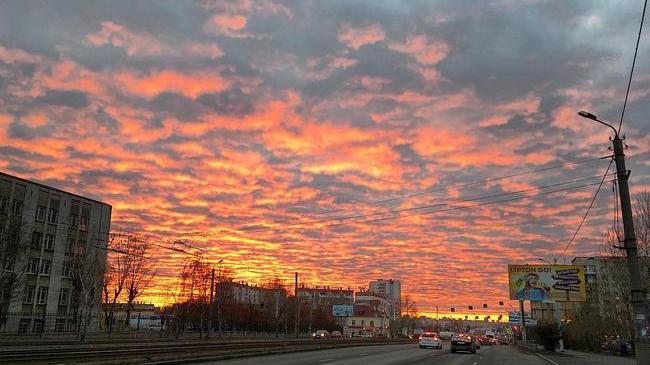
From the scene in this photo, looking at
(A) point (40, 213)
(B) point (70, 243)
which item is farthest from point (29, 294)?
(A) point (40, 213)

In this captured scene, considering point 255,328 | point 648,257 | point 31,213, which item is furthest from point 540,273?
point 255,328

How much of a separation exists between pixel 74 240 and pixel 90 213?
4498 mm

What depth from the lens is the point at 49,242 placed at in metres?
67.2

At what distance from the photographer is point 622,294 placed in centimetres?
5038

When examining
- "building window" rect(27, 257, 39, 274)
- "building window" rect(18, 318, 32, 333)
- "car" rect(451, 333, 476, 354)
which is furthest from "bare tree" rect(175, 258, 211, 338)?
"car" rect(451, 333, 476, 354)

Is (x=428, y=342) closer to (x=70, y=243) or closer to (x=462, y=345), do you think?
(x=462, y=345)

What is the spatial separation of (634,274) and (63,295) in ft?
218

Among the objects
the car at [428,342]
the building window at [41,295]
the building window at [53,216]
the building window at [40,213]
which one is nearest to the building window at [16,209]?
the building window at [40,213]

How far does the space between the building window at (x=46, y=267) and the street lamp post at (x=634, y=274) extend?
63.4m

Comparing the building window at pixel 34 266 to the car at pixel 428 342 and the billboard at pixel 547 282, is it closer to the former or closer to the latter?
the car at pixel 428 342

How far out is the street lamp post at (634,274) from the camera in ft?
56.3

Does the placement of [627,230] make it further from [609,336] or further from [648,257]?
[609,336]

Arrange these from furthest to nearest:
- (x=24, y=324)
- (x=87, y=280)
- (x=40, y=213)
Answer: (x=40, y=213) → (x=24, y=324) → (x=87, y=280)

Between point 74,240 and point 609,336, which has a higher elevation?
point 74,240
